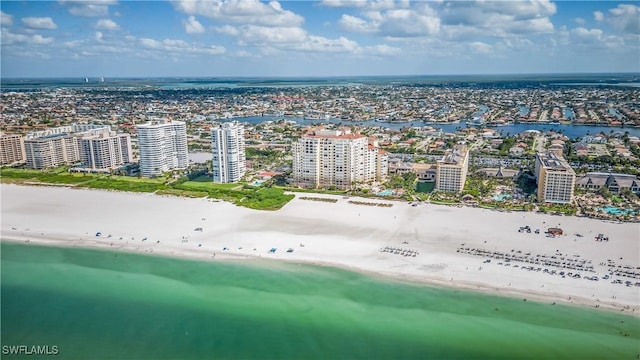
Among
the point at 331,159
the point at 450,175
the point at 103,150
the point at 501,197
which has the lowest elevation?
the point at 501,197

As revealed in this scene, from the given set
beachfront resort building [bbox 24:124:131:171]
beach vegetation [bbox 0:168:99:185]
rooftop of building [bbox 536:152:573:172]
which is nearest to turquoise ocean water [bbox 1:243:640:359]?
rooftop of building [bbox 536:152:573:172]

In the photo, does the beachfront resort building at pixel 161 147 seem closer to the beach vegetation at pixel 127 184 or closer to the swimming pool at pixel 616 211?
the beach vegetation at pixel 127 184

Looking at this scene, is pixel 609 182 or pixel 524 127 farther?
pixel 524 127

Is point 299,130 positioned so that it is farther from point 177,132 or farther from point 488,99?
point 488,99

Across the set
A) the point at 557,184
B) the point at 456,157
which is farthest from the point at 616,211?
the point at 456,157

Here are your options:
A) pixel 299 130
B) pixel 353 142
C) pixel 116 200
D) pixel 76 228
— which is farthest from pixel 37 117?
pixel 353 142

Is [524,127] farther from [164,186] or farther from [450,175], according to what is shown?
[164,186]

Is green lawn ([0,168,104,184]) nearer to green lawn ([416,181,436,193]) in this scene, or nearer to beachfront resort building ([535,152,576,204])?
green lawn ([416,181,436,193])

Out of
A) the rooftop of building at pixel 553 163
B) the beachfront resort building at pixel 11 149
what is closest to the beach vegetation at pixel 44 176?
the beachfront resort building at pixel 11 149
